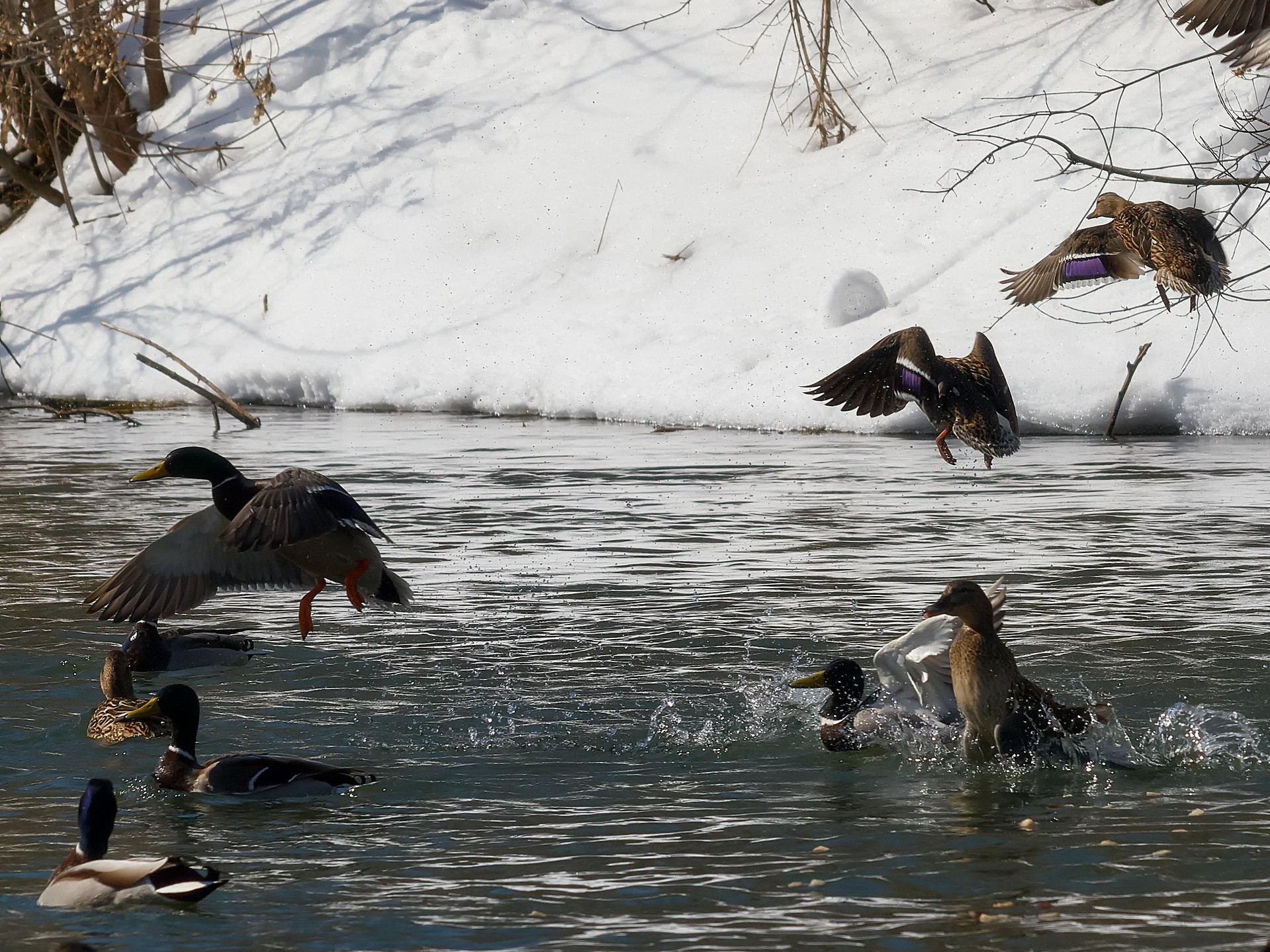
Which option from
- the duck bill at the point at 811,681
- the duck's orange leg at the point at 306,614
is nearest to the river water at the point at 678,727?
the duck bill at the point at 811,681

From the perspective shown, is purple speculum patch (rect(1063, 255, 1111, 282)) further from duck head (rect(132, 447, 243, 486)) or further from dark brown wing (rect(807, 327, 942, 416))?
duck head (rect(132, 447, 243, 486))

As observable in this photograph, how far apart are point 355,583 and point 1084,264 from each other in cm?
417

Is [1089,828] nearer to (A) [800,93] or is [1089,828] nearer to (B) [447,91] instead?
(A) [800,93]

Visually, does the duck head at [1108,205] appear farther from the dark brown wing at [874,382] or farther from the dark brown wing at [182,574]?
the dark brown wing at [182,574]

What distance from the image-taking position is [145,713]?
659cm

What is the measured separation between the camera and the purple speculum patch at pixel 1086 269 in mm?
8836

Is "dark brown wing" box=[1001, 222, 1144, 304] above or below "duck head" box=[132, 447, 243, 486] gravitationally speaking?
above

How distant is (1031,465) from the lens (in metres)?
13.6

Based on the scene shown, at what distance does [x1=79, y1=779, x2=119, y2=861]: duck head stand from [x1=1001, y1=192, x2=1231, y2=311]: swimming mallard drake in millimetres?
5417

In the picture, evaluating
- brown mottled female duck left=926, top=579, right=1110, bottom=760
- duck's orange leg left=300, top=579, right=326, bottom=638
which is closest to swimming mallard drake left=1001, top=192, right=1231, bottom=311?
brown mottled female duck left=926, top=579, right=1110, bottom=760

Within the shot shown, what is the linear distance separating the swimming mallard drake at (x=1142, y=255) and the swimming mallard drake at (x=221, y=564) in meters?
3.71

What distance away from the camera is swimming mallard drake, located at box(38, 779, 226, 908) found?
4.62m

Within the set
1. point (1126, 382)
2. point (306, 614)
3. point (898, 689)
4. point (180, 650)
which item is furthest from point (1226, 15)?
point (1126, 382)

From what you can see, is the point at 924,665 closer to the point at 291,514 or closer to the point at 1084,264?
the point at 291,514
